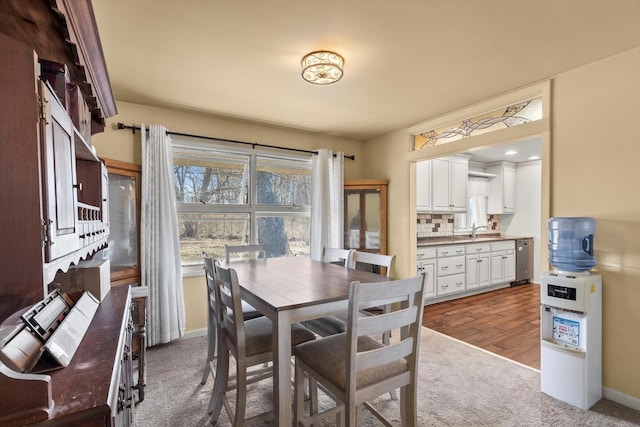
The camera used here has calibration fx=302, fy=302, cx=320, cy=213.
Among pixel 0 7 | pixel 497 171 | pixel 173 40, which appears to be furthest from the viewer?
pixel 497 171

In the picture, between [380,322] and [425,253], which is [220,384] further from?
[425,253]

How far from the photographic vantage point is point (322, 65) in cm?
207

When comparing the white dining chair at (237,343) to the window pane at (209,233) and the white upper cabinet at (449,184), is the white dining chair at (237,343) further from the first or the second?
the white upper cabinet at (449,184)

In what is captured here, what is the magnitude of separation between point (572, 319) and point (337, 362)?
1823 mm

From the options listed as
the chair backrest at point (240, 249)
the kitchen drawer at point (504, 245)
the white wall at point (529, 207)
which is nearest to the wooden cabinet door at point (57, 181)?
the chair backrest at point (240, 249)

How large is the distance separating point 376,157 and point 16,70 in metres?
3.88

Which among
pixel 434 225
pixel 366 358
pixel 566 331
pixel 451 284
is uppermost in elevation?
pixel 434 225

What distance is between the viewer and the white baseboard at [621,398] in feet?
6.66

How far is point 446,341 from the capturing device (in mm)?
3076

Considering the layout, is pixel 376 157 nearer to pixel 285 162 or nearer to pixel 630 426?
pixel 285 162

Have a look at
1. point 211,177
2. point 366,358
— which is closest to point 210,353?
point 366,358

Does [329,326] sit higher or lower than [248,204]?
lower

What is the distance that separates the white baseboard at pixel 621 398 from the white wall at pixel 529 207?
3901 mm

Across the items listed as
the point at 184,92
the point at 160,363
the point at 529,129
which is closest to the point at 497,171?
the point at 529,129
